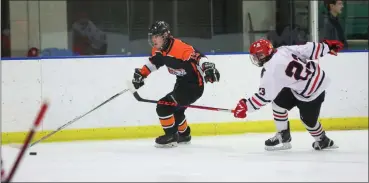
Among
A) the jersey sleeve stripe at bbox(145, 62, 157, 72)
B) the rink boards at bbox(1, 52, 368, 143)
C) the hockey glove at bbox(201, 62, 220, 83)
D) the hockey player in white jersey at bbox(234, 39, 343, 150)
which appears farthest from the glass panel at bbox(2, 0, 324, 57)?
the hockey player in white jersey at bbox(234, 39, 343, 150)

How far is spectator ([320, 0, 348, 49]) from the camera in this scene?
14.9 ft

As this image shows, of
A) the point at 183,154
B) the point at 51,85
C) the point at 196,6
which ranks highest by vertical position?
the point at 196,6

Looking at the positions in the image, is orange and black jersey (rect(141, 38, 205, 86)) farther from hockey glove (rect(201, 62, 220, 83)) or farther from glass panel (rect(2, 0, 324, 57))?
glass panel (rect(2, 0, 324, 57))

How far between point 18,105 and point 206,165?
1518 mm

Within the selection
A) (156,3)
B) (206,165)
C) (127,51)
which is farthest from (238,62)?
(156,3)

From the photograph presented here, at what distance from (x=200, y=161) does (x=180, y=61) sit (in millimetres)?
717

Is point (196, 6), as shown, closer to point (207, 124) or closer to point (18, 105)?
point (207, 124)

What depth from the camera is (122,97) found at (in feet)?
14.2

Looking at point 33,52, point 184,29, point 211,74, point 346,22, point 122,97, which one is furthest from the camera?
point 184,29

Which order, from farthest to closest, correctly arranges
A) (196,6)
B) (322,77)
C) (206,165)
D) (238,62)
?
(196,6) < (238,62) < (322,77) < (206,165)

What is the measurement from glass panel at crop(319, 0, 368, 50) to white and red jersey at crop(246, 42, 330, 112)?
1122 mm

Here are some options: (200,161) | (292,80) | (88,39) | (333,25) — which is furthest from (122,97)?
(333,25)

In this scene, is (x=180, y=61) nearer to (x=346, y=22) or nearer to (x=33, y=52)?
(x=33, y=52)

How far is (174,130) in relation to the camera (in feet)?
12.7
